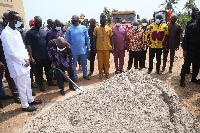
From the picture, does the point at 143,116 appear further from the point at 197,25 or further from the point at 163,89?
the point at 197,25

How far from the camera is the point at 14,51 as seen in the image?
2.68m

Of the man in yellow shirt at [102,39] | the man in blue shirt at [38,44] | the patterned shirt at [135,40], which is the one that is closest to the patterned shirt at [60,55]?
the man in blue shirt at [38,44]

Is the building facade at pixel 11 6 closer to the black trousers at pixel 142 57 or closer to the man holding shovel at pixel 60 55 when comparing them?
the man holding shovel at pixel 60 55

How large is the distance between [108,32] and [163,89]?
2741 millimetres

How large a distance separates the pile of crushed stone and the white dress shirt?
1.07 m

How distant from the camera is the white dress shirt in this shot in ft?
8.66

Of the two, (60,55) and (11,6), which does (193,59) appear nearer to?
(60,55)

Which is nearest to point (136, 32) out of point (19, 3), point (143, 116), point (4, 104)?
point (143, 116)

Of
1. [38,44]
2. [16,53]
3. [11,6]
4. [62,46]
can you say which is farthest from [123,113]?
[11,6]

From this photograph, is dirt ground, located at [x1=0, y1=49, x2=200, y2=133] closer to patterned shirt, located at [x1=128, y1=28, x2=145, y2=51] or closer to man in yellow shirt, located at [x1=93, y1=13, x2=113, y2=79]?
man in yellow shirt, located at [x1=93, y1=13, x2=113, y2=79]

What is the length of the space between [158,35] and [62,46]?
2.81m

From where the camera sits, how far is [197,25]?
365 cm

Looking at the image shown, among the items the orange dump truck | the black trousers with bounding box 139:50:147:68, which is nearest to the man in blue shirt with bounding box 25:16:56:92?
the black trousers with bounding box 139:50:147:68

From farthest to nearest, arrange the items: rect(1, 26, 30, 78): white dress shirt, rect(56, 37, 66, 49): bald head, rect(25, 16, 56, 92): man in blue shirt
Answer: rect(25, 16, 56, 92): man in blue shirt < rect(56, 37, 66, 49): bald head < rect(1, 26, 30, 78): white dress shirt
